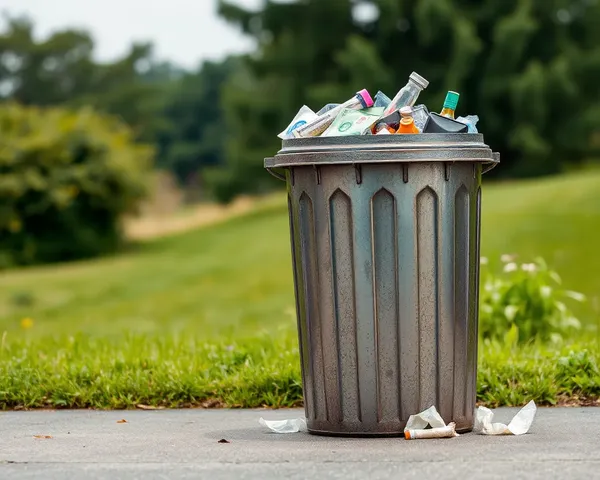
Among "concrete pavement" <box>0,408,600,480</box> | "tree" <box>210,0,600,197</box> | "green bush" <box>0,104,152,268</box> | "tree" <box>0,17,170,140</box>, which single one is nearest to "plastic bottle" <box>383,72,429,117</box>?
"concrete pavement" <box>0,408,600,480</box>

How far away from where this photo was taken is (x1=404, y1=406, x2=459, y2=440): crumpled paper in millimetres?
4629

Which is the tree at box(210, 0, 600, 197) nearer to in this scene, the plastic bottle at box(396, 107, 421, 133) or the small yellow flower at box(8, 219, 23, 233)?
the small yellow flower at box(8, 219, 23, 233)

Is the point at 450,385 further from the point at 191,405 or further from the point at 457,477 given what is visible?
the point at 191,405

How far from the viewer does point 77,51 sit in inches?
1781

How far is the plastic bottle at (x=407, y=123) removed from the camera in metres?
4.67

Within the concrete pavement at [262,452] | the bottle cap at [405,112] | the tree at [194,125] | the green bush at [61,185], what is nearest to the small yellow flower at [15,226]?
the green bush at [61,185]

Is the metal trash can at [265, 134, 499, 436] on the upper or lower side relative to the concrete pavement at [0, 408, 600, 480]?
upper

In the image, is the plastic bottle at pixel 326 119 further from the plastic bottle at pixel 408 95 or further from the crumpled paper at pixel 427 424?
the crumpled paper at pixel 427 424

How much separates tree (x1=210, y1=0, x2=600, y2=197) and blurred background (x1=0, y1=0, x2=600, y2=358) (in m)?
0.06

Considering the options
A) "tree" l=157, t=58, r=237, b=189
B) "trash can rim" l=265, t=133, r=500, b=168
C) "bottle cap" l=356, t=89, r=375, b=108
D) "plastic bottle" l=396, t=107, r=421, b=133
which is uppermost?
"bottle cap" l=356, t=89, r=375, b=108

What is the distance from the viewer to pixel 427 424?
4691 mm

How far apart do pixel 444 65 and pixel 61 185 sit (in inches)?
589

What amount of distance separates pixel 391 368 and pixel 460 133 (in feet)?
3.10

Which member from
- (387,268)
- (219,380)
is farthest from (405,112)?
(219,380)
